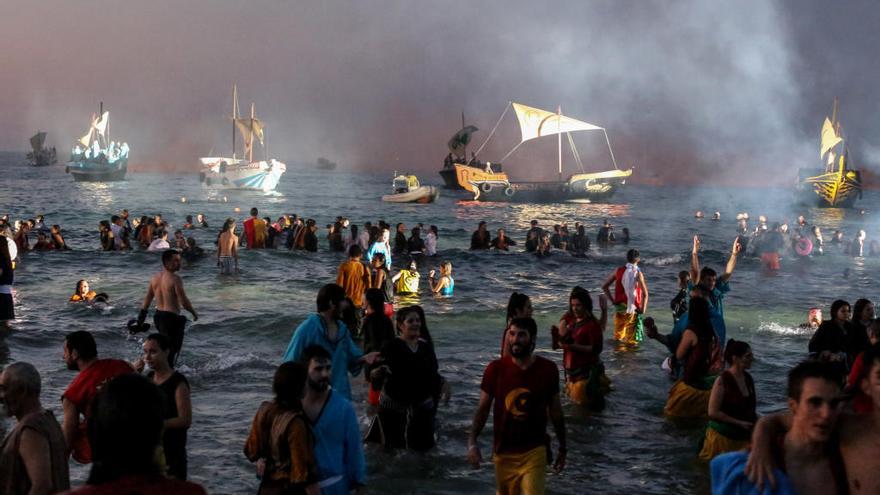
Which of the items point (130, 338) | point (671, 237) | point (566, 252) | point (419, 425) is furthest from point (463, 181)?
point (419, 425)

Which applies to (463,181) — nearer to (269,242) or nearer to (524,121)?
(524,121)

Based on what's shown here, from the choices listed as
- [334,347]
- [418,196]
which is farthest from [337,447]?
[418,196]

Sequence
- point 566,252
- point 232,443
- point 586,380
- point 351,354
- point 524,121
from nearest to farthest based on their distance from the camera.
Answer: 1. point 351,354
2. point 232,443
3. point 586,380
4. point 566,252
5. point 524,121

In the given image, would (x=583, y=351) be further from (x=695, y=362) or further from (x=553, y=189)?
(x=553, y=189)

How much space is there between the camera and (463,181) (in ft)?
316

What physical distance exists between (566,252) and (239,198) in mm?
67763

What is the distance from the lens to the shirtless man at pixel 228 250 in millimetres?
21328

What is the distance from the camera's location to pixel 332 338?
6.85 metres

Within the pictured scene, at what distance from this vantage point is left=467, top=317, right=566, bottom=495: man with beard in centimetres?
566

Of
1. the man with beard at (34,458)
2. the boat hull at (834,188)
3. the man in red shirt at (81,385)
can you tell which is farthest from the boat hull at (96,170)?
the man with beard at (34,458)

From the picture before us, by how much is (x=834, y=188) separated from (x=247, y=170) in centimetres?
6315

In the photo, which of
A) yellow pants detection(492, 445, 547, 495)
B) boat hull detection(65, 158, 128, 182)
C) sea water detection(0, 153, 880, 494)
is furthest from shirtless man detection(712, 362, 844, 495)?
boat hull detection(65, 158, 128, 182)

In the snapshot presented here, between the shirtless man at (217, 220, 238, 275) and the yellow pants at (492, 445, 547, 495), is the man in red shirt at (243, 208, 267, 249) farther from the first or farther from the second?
the yellow pants at (492, 445, 547, 495)

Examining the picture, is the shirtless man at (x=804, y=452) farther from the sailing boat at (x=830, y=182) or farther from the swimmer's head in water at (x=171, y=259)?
the sailing boat at (x=830, y=182)
